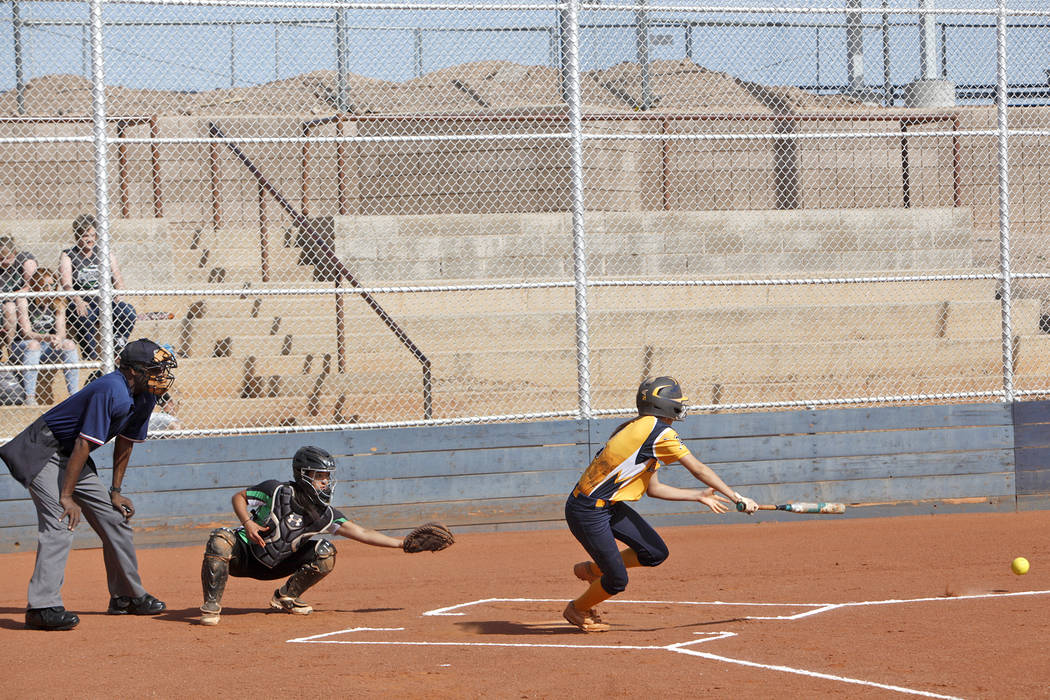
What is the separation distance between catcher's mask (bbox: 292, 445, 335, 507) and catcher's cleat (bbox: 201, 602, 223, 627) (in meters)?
0.88

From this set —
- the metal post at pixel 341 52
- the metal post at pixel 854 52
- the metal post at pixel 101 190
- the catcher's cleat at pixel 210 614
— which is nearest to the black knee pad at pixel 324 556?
the catcher's cleat at pixel 210 614

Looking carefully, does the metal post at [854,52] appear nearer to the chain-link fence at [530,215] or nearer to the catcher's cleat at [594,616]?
the chain-link fence at [530,215]

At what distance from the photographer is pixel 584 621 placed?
7.36 m

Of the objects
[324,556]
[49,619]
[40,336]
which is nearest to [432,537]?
[324,556]

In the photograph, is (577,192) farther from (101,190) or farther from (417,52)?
(101,190)

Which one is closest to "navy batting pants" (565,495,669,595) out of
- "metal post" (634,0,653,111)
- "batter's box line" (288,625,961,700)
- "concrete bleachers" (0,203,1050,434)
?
"batter's box line" (288,625,961,700)

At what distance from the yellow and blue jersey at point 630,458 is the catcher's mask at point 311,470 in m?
1.54

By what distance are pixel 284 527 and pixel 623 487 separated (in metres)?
2.12

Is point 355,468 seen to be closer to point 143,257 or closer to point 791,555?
point 791,555

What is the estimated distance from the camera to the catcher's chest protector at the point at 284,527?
771cm

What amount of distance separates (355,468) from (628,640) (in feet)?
15.5

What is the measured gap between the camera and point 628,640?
7.02 m

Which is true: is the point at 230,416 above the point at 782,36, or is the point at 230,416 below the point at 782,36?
below

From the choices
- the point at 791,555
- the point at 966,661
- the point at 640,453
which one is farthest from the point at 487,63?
the point at 966,661
